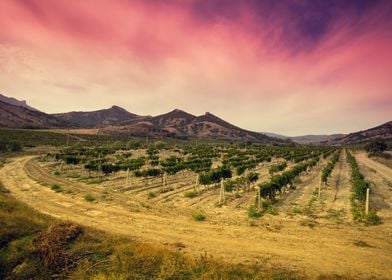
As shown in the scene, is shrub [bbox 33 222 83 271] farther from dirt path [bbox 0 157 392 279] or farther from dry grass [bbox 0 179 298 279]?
dirt path [bbox 0 157 392 279]

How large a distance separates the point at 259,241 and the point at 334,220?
30.2 ft

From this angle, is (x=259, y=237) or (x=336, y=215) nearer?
(x=259, y=237)

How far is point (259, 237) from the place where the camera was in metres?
15.9

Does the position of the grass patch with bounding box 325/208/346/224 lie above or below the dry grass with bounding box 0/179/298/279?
below

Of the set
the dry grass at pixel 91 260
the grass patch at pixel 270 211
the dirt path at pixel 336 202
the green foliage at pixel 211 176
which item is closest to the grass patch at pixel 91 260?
the dry grass at pixel 91 260

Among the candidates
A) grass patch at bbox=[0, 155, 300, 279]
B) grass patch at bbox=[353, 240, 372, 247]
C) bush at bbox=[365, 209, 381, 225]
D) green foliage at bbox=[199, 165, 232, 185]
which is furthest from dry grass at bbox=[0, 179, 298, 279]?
green foliage at bbox=[199, 165, 232, 185]

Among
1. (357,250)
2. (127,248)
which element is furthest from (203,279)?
(357,250)

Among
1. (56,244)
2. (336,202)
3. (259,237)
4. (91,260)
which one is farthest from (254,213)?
(56,244)

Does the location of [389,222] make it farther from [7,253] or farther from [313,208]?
[7,253]

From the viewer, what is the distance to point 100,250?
38.6ft

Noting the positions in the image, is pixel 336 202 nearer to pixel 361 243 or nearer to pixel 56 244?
pixel 361 243

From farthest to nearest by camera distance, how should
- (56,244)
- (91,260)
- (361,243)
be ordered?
(361,243), (56,244), (91,260)

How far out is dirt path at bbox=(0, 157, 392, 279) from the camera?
12438 mm

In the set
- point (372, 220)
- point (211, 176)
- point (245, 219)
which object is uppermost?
point (211, 176)
